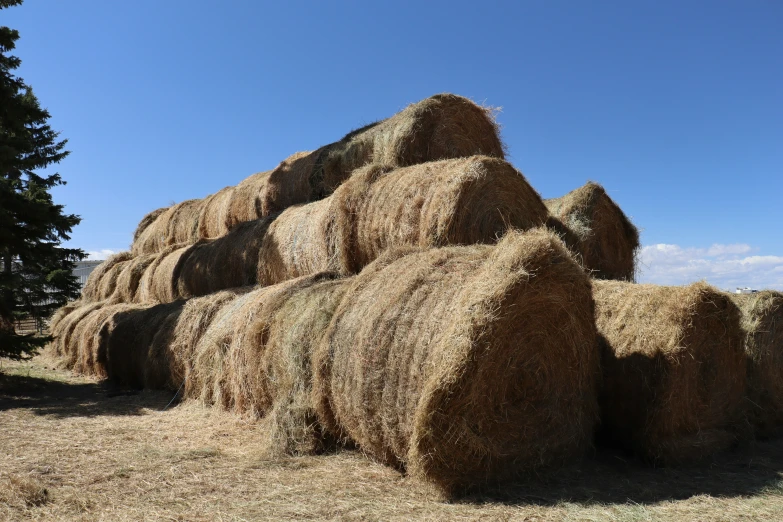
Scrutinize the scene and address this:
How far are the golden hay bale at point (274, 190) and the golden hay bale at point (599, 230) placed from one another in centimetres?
425

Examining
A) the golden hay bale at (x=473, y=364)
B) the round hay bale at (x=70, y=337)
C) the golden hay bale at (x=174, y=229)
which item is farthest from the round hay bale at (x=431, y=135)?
the round hay bale at (x=70, y=337)

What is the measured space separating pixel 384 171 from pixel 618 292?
3.23m

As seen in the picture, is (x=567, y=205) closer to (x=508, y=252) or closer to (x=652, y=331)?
(x=652, y=331)

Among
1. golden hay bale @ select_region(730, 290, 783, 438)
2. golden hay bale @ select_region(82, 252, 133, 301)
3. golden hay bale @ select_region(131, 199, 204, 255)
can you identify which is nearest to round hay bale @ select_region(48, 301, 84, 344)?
golden hay bale @ select_region(82, 252, 133, 301)

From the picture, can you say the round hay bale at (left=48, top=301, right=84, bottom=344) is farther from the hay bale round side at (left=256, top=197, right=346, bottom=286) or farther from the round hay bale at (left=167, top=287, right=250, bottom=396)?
the hay bale round side at (left=256, top=197, right=346, bottom=286)

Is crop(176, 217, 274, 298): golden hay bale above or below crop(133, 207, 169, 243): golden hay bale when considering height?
below

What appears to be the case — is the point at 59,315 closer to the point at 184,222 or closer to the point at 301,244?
the point at 184,222

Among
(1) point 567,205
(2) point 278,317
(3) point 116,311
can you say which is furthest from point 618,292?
(3) point 116,311

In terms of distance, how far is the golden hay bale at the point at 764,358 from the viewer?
5707 mm

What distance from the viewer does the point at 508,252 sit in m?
4.28

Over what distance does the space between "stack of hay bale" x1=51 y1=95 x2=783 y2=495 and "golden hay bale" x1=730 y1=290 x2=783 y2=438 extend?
21 mm

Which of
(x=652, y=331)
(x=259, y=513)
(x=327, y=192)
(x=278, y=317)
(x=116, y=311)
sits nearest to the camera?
(x=259, y=513)

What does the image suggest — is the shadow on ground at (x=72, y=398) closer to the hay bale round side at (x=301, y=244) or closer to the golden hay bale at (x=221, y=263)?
the golden hay bale at (x=221, y=263)

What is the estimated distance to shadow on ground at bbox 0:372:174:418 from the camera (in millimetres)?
8266
